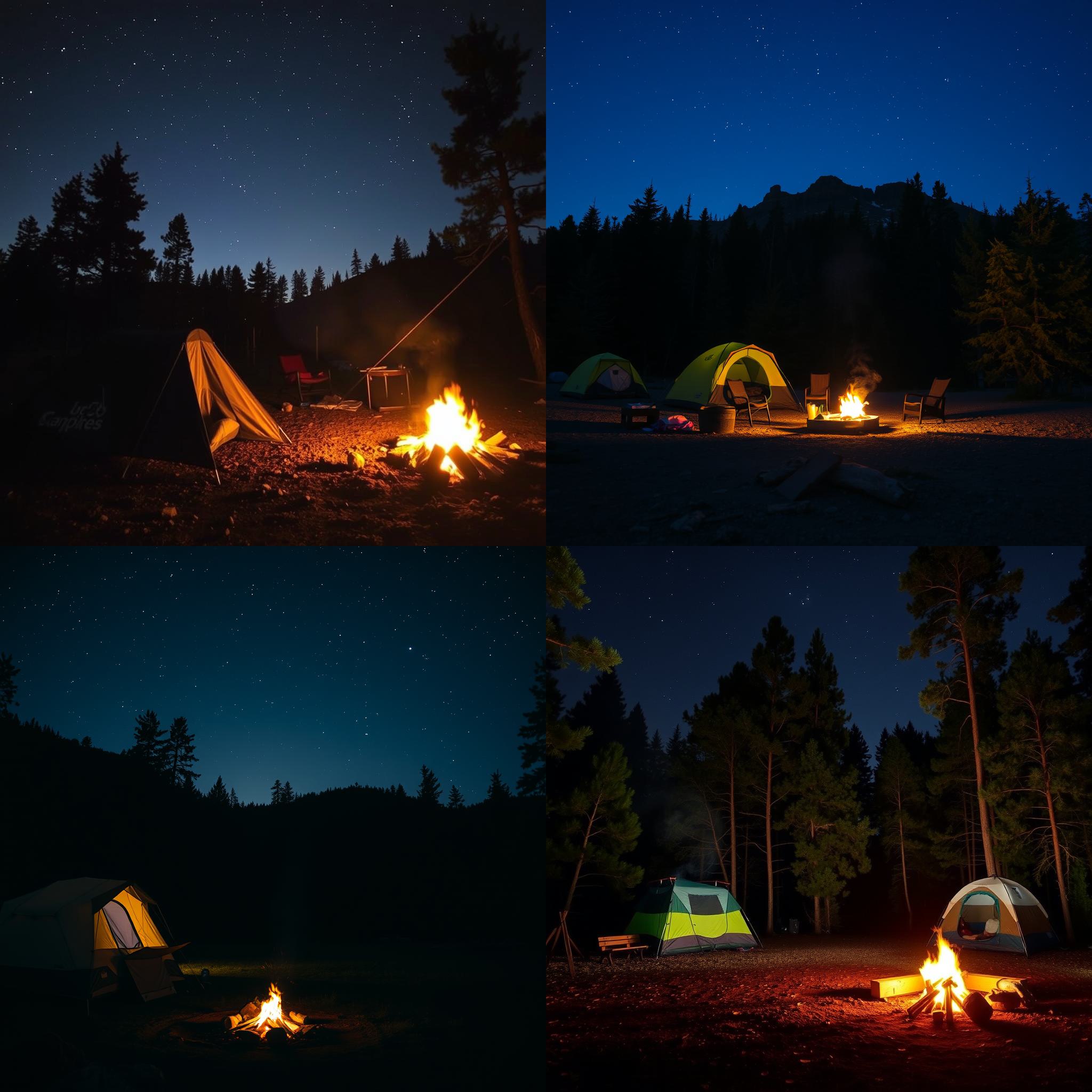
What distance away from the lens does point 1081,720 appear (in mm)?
12578

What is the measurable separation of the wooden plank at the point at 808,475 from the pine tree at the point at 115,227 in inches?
339

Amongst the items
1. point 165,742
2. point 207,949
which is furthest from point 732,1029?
point 165,742

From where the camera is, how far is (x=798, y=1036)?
20.2 ft

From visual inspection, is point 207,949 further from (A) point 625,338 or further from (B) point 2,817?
(A) point 625,338

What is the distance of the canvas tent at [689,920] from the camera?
1166cm

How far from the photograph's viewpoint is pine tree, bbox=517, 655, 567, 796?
10.0 m

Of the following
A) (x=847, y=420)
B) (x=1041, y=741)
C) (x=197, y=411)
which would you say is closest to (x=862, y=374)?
(x=847, y=420)

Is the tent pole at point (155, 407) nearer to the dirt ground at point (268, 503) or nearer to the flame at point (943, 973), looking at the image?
the dirt ground at point (268, 503)

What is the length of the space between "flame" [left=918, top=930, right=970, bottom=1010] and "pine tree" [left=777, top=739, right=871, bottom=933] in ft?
28.7

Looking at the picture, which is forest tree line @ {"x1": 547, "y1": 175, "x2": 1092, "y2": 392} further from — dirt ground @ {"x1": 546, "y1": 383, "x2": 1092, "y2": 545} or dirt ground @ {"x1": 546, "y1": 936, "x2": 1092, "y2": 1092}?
dirt ground @ {"x1": 546, "y1": 936, "x2": 1092, "y2": 1092}

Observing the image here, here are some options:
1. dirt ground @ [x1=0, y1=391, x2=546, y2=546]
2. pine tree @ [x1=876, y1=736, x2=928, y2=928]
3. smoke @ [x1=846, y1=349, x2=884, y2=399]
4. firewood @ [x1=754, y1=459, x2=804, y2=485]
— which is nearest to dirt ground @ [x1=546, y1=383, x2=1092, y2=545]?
firewood @ [x1=754, y1=459, x2=804, y2=485]

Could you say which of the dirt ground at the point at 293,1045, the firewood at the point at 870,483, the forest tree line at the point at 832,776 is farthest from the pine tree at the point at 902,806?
the firewood at the point at 870,483

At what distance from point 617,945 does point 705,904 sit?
192cm

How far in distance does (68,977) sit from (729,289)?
35832mm
